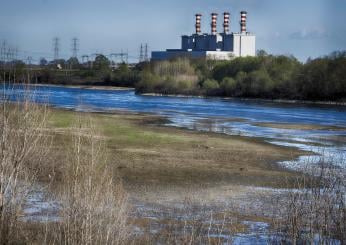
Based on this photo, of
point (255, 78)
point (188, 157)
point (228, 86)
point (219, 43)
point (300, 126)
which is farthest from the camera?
point (219, 43)

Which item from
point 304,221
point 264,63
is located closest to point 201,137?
point 304,221

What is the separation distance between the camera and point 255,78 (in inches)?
4129

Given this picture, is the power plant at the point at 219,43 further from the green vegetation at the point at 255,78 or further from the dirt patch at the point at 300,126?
the dirt patch at the point at 300,126

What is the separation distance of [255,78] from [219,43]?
4668 centimetres

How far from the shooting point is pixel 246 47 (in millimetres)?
151125

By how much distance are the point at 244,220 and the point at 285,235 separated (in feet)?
16.2

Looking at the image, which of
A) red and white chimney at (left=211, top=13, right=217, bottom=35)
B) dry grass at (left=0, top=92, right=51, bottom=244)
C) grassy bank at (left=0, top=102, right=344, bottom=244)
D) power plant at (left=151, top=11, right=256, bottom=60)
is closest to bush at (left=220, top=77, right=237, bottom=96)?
power plant at (left=151, top=11, right=256, bottom=60)

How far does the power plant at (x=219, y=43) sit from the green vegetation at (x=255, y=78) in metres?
13.6

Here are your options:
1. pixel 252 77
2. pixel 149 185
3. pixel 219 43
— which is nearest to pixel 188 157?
pixel 149 185

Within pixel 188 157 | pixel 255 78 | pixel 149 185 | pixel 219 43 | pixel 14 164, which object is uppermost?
pixel 219 43

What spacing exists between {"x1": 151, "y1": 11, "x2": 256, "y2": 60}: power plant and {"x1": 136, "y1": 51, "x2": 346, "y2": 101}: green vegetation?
1357cm

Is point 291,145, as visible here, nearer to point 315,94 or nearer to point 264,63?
point 315,94

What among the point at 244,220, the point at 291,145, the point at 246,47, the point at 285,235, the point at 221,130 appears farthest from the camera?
the point at 246,47

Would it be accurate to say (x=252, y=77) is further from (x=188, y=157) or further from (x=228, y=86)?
(x=188, y=157)
